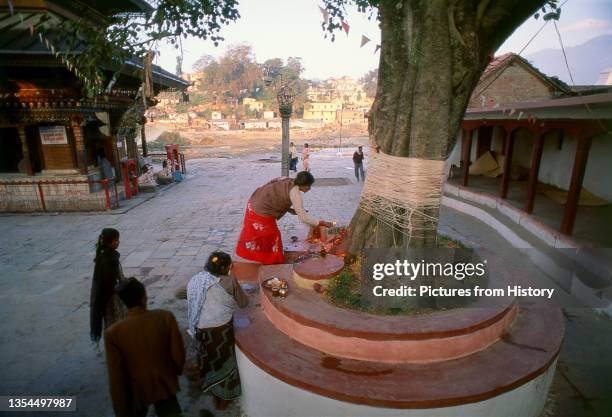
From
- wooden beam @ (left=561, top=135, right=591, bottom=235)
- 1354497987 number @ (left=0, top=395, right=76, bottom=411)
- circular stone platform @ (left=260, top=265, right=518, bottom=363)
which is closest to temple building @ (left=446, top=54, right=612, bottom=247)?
wooden beam @ (left=561, top=135, right=591, bottom=235)

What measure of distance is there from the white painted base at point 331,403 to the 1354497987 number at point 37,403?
67.6 inches

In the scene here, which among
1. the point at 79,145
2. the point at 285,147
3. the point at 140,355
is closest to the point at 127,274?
the point at 140,355

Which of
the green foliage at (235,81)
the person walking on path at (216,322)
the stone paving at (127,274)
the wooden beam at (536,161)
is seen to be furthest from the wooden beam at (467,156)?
the green foliage at (235,81)

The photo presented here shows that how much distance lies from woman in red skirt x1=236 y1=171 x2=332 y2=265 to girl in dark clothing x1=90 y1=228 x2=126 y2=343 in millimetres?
1334

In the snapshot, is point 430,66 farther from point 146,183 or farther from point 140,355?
point 146,183

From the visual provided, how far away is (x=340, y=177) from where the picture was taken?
54.3 ft

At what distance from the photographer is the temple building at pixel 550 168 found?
20.3ft

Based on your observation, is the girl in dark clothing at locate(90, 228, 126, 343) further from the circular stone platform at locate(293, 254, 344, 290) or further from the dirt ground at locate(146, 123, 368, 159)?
the dirt ground at locate(146, 123, 368, 159)

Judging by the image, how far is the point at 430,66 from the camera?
3227 millimetres

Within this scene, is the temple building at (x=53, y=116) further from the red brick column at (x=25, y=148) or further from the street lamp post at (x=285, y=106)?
the street lamp post at (x=285, y=106)

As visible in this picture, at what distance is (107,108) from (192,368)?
10437 millimetres

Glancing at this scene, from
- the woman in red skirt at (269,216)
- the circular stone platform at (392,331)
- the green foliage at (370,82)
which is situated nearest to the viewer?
the circular stone platform at (392,331)

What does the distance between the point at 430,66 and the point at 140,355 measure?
3269 mm

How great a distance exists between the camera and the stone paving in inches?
147
